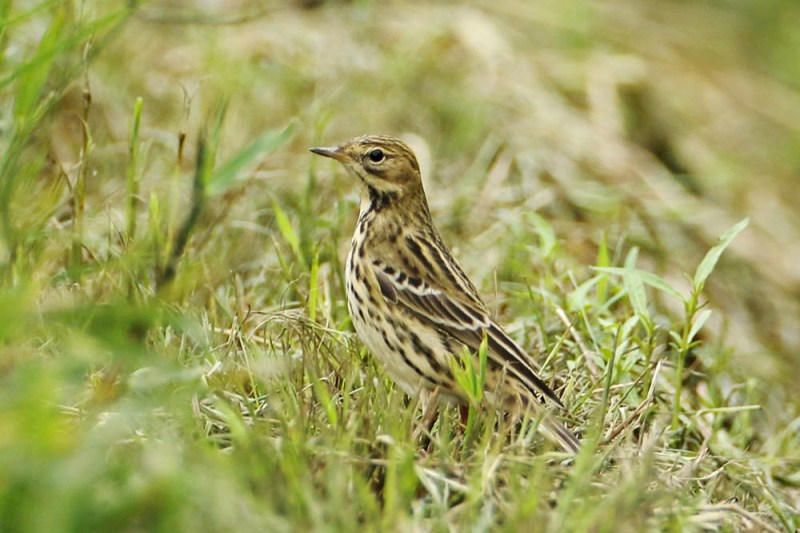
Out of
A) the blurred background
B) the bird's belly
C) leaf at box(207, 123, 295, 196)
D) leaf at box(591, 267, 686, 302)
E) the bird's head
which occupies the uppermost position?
leaf at box(207, 123, 295, 196)

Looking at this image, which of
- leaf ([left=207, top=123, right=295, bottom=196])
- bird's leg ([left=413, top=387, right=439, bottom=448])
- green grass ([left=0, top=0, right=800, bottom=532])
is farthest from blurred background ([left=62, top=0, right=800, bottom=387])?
leaf ([left=207, top=123, right=295, bottom=196])

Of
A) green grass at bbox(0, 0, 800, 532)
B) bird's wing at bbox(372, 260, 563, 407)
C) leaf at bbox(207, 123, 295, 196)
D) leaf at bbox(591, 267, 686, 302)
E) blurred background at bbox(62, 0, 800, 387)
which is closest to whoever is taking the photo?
green grass at bbox(0, 0, 800, 532)

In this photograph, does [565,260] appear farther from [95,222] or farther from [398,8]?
[398,8]

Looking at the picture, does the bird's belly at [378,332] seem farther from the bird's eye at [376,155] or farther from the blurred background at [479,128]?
the blurred background at [479,128]

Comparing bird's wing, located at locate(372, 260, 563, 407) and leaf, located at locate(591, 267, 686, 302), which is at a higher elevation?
leaf, located at locate(591, 267, 686, 302)

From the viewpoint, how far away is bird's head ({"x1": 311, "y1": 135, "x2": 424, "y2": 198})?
4883mm

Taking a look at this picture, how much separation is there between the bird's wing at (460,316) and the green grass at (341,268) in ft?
0.74

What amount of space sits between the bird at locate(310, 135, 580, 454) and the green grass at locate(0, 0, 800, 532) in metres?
0.12

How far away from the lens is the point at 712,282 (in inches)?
272

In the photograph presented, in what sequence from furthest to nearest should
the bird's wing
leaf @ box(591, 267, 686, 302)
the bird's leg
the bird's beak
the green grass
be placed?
the bird's beak, leaf @ box(591, 267, 686, 302), the bird's wing, the bird's leg, the green grass

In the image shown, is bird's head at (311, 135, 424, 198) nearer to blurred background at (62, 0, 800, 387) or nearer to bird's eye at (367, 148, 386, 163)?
bird's eye at (367, 148, 386, 163)

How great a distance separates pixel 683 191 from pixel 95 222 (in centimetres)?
400

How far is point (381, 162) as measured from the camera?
16.0 ft

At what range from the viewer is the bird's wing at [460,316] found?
13.2 ft
